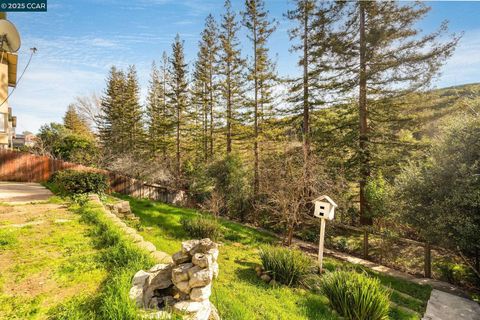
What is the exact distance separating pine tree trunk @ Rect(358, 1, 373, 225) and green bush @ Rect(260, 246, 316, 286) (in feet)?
19.9

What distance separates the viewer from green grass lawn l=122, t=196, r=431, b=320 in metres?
3.55

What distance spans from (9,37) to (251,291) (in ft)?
55.4

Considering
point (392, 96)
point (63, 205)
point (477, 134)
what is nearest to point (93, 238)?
point (63, 205)

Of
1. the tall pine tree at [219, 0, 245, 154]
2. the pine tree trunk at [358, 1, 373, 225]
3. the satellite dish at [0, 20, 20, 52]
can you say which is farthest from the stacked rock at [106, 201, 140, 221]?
the satellite dish at [0, 20, 20, 52]

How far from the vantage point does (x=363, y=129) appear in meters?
10.4

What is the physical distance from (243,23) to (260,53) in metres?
2.29

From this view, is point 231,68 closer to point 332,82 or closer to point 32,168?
point 332,82

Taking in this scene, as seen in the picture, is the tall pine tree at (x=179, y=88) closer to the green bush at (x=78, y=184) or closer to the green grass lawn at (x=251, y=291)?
the green bush at (x=78, y=184)

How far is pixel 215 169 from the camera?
14.8m

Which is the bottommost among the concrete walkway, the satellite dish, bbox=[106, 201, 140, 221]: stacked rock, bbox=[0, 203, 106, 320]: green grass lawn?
the concrete walkway

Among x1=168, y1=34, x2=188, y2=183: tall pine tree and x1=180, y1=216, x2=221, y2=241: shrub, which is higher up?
x1=168, y1=34, x2=188, y2=183: tall pine tree

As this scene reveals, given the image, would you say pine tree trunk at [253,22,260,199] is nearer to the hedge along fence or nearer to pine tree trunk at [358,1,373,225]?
pine tree trunk at [358,1,373,225]

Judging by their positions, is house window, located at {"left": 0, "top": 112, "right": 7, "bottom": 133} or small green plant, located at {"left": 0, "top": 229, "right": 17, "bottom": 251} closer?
small green plant, located at {"left": 0, "top": 229, "right": 17, "bottom": 251}

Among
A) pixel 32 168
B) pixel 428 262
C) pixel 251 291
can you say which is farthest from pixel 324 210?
pixel 32 168
